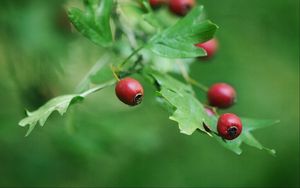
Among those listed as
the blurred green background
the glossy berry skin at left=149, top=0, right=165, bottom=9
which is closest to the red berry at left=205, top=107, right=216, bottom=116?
the glossy berry skin at left=149, top=0, right=165, bottom=9

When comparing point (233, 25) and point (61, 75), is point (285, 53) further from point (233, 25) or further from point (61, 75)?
point (61, 75)

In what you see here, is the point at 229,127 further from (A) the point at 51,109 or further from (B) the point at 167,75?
(A) the point at 51,109

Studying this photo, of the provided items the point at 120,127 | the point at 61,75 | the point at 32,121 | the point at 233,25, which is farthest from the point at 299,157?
the point at 32,121

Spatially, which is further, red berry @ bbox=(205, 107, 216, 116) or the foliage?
red berry @ bbox=(205, 107, 216, 116)

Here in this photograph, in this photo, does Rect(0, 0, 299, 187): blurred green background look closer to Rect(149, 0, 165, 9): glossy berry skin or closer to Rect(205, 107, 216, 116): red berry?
Rect(149, 0, 165, 9): glossy berry skin

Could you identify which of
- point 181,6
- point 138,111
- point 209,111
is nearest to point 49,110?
point 209,111

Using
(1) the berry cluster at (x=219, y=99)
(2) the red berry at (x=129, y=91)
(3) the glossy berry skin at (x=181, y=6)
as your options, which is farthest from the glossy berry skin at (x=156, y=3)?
(2) the red berry at (x=129, y=91)
